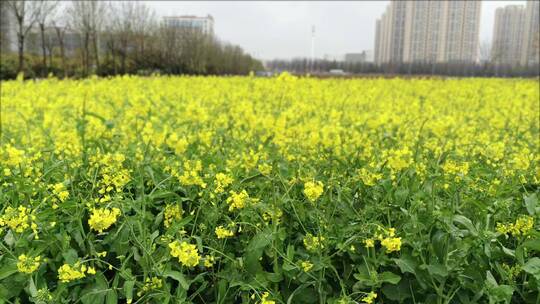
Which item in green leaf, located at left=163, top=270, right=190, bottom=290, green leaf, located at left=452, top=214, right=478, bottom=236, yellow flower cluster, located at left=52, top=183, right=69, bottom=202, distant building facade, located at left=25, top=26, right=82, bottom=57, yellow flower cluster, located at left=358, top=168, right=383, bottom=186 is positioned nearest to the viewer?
green leaf, located at left=163, top=270, right=190, bottom=290

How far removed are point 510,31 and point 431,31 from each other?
10168mm

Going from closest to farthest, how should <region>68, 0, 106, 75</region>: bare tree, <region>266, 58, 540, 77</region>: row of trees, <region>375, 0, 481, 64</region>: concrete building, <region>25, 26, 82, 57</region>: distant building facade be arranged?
<region>68, 0, 106, 75</region>: bare tree, <region>25, 26, 82, 57</region>: distant building facade, <region>266, 58, 540, 77</region>: row of trees, <region>375, 0, 481, 64</region>: concrete building

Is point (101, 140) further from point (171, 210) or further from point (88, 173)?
point (171, 210)

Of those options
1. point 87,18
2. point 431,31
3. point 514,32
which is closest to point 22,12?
point 87,18

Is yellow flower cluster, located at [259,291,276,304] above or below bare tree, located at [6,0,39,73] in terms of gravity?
below

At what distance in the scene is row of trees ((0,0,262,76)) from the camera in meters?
23.7

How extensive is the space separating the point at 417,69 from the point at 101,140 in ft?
150

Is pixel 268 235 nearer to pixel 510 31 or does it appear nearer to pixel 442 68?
pixel 442 68

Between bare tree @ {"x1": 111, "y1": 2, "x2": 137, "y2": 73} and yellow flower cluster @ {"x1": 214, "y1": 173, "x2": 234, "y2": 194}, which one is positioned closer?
yellow flower cluster @ {"x1": 214, "y1": 173, "x2": 234, "y2": 194}

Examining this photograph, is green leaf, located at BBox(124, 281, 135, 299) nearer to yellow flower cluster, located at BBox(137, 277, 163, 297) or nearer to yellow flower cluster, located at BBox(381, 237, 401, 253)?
yellow flower cluster, located at BBox(137, 277, 163, 297)

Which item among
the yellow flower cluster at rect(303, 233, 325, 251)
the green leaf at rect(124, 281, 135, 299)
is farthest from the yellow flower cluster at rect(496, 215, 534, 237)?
the green leaf at rect(124, 281, 135, 299)

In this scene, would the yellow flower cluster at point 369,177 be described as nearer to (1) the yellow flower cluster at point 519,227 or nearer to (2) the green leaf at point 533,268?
(1) the yellow flower cluster at point 519,227

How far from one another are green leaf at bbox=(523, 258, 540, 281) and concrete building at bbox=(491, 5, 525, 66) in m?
59.0

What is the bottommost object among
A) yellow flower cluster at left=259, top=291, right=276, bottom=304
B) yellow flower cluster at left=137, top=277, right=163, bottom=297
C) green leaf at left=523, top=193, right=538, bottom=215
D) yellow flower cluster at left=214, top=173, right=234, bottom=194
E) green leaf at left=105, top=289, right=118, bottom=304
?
green leaf at left=105, top=289, right=118, bottom=304
